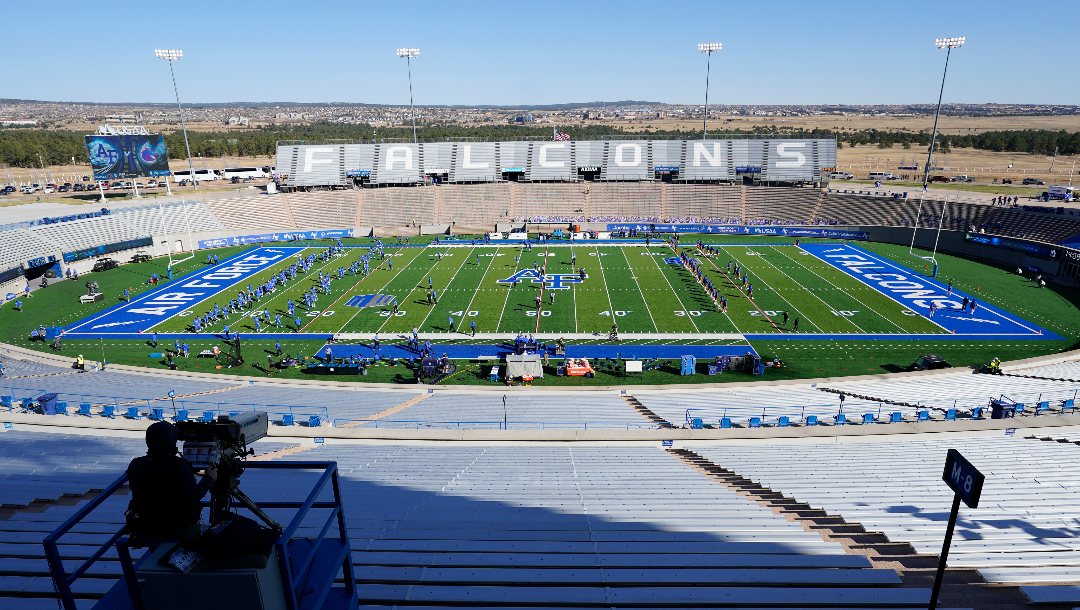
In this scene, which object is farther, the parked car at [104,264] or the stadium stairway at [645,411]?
the parked car at [104,264]

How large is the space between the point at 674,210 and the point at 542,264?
22.0m

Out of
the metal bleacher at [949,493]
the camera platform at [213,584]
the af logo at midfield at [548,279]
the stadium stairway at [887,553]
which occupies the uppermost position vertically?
the camera platform at [213,584]

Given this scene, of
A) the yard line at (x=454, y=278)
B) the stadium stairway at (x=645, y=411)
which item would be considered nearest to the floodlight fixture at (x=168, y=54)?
the yard line at (x=454, y=278)

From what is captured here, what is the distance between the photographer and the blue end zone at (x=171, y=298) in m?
31.3

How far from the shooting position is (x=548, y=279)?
39.5 m

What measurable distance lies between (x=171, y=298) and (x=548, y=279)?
23.3 metres

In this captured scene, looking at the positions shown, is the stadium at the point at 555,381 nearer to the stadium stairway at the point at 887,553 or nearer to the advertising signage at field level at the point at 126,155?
the stadium stairway at the point at 887,553

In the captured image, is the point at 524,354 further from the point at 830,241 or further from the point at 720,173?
the point at 720,173

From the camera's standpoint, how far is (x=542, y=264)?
43.7 metres

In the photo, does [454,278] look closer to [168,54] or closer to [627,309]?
[627,309]

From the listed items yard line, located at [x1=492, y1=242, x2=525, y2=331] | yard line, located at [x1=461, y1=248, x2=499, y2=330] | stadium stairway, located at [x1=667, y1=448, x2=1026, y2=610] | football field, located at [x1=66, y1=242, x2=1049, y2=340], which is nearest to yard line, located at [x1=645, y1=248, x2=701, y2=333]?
football field, located at [x1=66, y1=242, x2=1049, y2=340]

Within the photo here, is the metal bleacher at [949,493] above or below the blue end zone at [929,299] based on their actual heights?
above

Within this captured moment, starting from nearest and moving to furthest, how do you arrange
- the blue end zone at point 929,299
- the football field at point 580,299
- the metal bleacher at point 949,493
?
the metal bleacher at point 949,493
the blue end zone at point 929,299
the football field at point 580,299

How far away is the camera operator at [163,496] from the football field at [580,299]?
26.0 m
